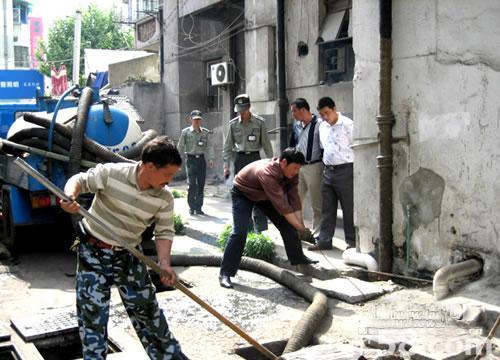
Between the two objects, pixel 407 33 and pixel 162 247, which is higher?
pixel 407 33

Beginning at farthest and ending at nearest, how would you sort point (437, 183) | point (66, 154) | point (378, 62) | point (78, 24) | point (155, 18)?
point (78, 24) → point (155, 18) → point (66, 154) → point (378, 62) → point (437, 183)

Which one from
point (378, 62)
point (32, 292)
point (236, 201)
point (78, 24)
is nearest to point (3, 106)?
point (32, 292)

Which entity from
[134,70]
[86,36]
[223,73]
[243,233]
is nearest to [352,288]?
[243,233]

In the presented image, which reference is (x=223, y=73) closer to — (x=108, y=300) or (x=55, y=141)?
(x=55, y=141)

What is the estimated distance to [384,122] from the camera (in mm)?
5898

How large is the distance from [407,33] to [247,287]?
3.08 meters

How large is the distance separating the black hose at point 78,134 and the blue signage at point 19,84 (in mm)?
3564

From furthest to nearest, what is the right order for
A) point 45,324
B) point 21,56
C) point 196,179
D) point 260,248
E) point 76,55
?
point 21,56 < point 76,55 < point 196,179 < point 260,248 < point 45,324

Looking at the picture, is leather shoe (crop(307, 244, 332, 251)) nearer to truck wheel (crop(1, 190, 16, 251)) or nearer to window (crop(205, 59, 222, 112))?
truck wheel (crop(1, 190, 16, 251))

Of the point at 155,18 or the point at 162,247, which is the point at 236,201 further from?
the point at 155,18

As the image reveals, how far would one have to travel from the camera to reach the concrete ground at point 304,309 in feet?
13.9

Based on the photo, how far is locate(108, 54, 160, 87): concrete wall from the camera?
22872 millimetres

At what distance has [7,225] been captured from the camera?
7973 millimetres

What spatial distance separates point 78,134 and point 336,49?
16.3ft
